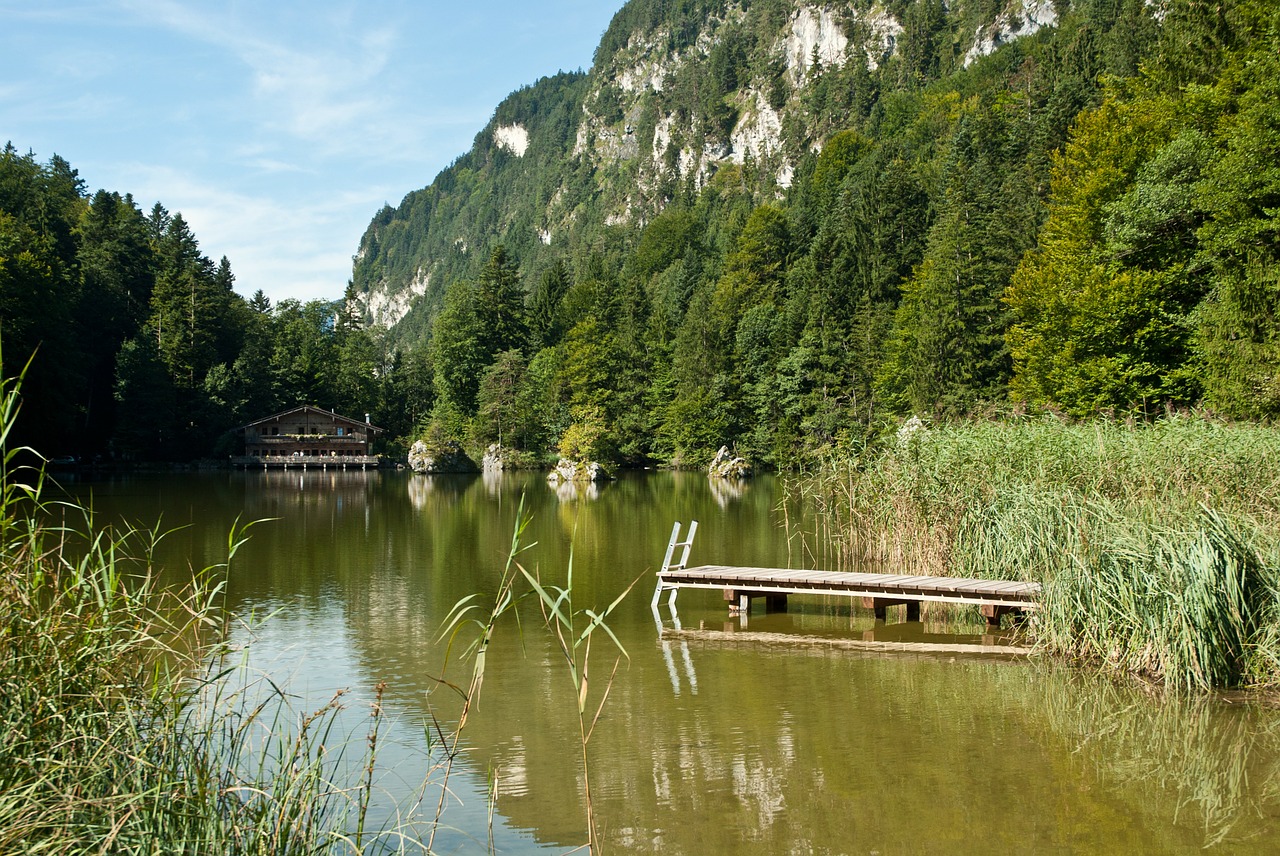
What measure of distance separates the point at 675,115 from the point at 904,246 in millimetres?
91110

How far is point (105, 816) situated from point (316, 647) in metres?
8.42

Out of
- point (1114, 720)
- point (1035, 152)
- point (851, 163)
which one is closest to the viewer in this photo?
point (1114, 720)

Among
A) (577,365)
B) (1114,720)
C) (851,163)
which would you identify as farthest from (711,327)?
(1114,720)

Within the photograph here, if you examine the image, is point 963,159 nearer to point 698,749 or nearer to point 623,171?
point 698,749

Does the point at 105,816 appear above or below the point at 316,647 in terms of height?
above

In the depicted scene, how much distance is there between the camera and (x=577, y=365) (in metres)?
61.9

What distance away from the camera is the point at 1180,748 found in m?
7.97

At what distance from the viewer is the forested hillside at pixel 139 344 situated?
46.4 metres

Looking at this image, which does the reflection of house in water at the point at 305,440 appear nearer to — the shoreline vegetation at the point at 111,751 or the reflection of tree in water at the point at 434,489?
the reflection of tree in water at the point at 434,489

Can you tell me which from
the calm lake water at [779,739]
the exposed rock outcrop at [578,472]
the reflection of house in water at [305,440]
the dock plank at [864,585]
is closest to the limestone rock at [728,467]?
the exposed rock outcrop at [578,472]

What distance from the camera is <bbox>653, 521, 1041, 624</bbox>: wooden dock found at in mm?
11586

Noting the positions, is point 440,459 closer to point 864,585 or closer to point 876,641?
point 864,585

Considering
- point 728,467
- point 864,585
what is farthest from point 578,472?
point 864,585

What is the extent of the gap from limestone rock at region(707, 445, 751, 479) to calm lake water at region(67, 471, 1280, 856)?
35.0m
